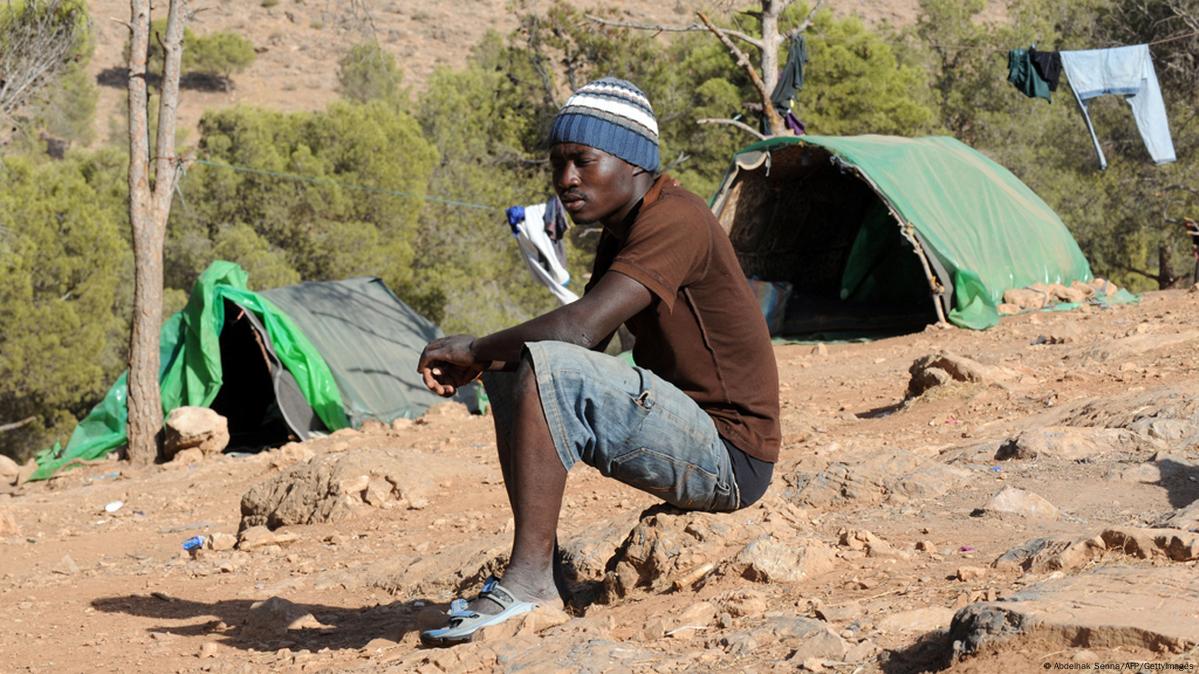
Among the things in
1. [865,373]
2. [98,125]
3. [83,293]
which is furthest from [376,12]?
[865,373]

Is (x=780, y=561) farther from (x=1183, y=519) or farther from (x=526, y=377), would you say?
(x=1183, y=519)

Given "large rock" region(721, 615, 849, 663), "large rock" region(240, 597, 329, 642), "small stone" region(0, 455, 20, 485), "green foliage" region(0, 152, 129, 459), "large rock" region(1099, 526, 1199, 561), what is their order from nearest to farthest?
"large rock" region(721, 615, 849, 663) < "large rock" region(1099, 526, 1199, 561) < "large rock" region(240, 597, 329, 642) < "small stone" region(0, 455, 20, 485) < "green foliage" region(0, 152, 129, 459)

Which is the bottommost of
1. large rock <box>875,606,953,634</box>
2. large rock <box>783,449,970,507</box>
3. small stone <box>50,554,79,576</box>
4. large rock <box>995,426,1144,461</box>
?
small stone <box>50,554,79,576</box>

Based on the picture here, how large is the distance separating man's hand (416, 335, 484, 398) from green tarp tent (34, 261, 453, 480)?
26.1ft

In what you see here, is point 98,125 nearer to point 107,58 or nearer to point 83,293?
point 107,58

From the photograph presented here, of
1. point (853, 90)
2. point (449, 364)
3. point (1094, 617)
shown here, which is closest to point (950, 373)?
point (449, 364)

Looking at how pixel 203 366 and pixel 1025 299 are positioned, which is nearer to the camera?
pixel 203 366

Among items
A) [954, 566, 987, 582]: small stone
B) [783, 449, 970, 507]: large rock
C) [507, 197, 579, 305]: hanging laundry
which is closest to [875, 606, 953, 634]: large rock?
[954, 566, 987, 582]: small stone

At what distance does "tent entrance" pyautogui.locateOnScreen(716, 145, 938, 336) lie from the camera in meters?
13.0

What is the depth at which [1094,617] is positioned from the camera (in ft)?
7.48

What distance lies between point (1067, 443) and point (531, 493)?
7.91 ft

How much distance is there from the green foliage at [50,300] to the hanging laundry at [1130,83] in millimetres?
11526

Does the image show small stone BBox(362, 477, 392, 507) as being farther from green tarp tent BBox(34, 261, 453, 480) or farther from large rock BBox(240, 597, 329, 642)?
green tarp tent BBox(34, 261, 453, 480)

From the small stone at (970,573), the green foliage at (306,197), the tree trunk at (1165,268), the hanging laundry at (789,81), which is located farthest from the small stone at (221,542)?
the tree trunk at (1165,268)
